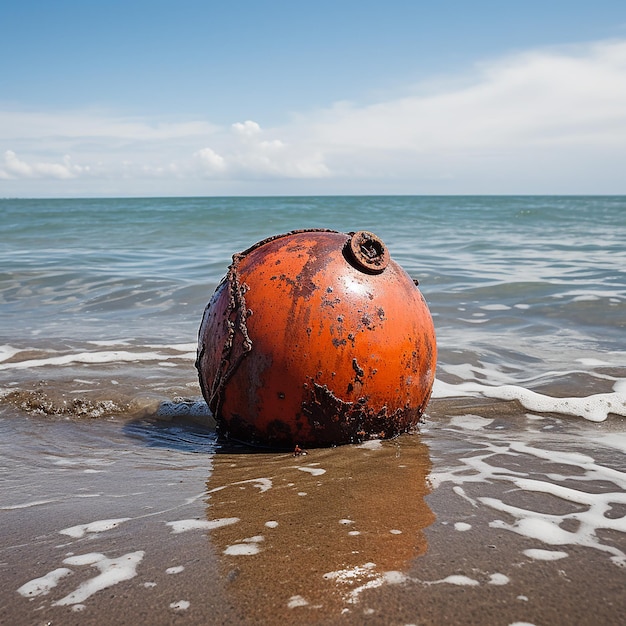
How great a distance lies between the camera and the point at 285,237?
362 centimetres

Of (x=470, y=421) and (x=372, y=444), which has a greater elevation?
(x=372, y=444)

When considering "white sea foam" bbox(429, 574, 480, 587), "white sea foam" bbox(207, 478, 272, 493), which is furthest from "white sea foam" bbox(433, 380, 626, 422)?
"white sea foam" bbox(429, 574, 480, 587)

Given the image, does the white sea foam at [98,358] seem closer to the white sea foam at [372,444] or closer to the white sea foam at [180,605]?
the white sea foam at [372,444]

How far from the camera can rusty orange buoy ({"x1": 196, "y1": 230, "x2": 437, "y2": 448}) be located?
3246 millimetres

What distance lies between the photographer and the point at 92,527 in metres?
2.60

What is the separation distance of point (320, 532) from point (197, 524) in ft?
1.51

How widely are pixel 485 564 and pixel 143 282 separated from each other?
920cm

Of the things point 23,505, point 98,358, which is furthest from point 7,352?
point 23,505

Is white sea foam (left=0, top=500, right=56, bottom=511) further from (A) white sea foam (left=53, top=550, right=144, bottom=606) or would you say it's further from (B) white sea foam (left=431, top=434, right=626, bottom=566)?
(B) white sea foam (left=431, top=434, right=626, bottom=566)

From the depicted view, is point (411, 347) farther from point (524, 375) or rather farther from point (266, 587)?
point (524, 375)

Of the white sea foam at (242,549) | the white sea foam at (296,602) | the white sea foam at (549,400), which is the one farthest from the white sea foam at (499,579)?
the white sea foam at (549,400)

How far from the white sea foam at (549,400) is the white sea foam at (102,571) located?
2.99 m

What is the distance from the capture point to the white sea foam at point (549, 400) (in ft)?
14.5

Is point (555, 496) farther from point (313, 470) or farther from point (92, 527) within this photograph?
point (92, 527)
